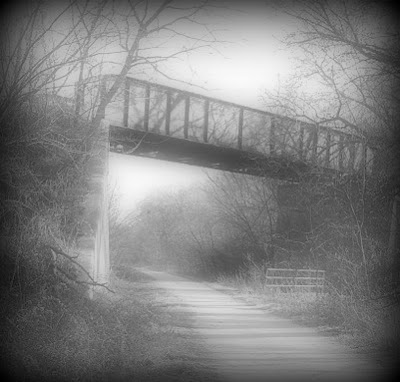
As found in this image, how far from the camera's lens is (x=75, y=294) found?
7141mm

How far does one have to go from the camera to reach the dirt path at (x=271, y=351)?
21.1ft

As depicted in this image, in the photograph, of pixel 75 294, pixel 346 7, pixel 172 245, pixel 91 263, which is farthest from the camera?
pixel 172 245

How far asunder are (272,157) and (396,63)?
952 cm

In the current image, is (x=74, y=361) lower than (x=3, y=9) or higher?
lower

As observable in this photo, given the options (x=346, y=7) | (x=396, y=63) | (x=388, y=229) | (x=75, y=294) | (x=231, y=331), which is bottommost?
Answer: (x=231, y=331)

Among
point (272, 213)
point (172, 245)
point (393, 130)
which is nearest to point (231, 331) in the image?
point (393, 130)

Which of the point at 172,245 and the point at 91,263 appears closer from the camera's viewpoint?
the point at 91,263

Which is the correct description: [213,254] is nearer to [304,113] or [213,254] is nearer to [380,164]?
[304,113]

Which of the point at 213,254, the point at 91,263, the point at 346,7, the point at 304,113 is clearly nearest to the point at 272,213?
the point at 213,254

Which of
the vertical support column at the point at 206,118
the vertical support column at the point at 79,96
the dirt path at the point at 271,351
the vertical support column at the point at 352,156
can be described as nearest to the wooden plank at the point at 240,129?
the vertical support column at the point at 206,118

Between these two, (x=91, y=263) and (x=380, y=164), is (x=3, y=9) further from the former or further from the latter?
(x=380, y=164)

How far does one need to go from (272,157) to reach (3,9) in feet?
Result: 43.8

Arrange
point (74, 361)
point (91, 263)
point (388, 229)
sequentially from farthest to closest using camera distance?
point (388, 229) < point (91, 263) < point (74, 361)

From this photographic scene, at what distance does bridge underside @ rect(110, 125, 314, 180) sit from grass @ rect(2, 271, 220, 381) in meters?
9.29
